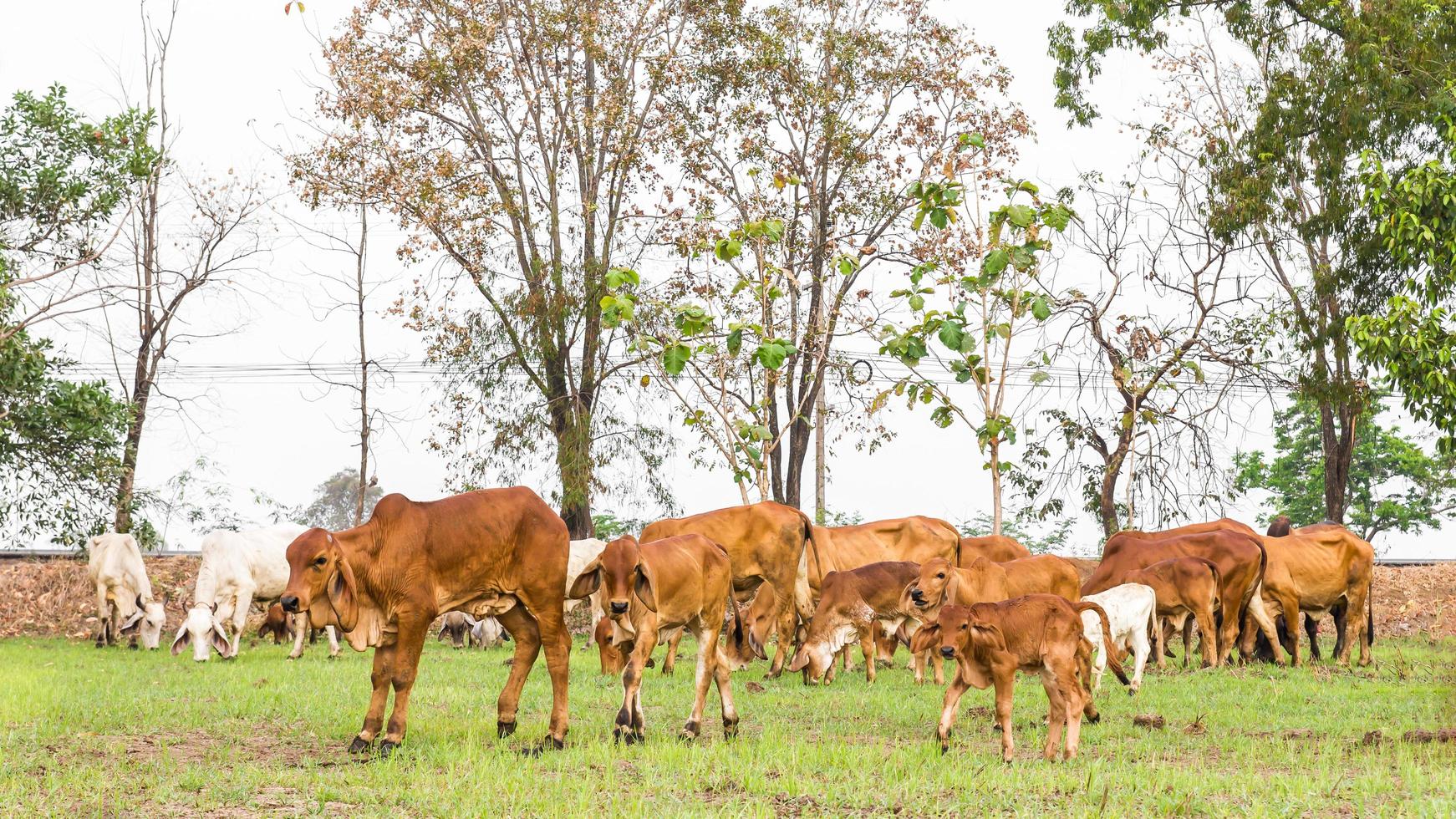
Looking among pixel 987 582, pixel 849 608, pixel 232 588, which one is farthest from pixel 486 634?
pixel 987 582

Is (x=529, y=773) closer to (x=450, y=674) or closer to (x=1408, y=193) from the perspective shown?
(x=450, y=674)

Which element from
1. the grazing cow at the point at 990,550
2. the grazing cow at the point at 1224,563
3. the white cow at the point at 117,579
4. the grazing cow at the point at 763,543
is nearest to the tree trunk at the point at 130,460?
the white cow at the point at 117,579

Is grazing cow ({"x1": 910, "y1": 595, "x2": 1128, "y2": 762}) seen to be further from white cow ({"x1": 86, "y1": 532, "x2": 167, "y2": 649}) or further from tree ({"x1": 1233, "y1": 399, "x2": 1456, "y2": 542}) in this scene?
tree ({"x1": 1233, "y1": 399, "x2": 1456, "y2": 542})

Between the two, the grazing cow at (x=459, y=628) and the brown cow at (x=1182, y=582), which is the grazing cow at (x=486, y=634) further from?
the brown cow at (x=1182, y=582)

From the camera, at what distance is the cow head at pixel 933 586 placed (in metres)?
11.9

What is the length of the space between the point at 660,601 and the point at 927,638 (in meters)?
1.93

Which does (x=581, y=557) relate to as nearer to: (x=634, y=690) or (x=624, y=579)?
(x=634, y=690)

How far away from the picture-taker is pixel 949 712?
9547 mm

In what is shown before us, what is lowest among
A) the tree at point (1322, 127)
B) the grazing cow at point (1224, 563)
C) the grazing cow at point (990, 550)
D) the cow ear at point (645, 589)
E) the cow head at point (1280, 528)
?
the cow ear at point (645, 589)

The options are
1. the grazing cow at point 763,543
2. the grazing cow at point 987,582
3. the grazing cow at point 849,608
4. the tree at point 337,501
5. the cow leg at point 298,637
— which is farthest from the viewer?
the tree at point 337,501

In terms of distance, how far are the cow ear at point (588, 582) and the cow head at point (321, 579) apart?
163 centimetres

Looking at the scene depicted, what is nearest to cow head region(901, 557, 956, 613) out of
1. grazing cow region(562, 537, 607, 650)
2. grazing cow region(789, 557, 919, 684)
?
grazing cow region(789, 557, 919, 684)

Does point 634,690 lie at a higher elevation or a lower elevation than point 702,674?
lower

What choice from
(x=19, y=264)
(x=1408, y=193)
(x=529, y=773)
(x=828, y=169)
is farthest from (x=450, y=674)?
(x=828, y=169)
